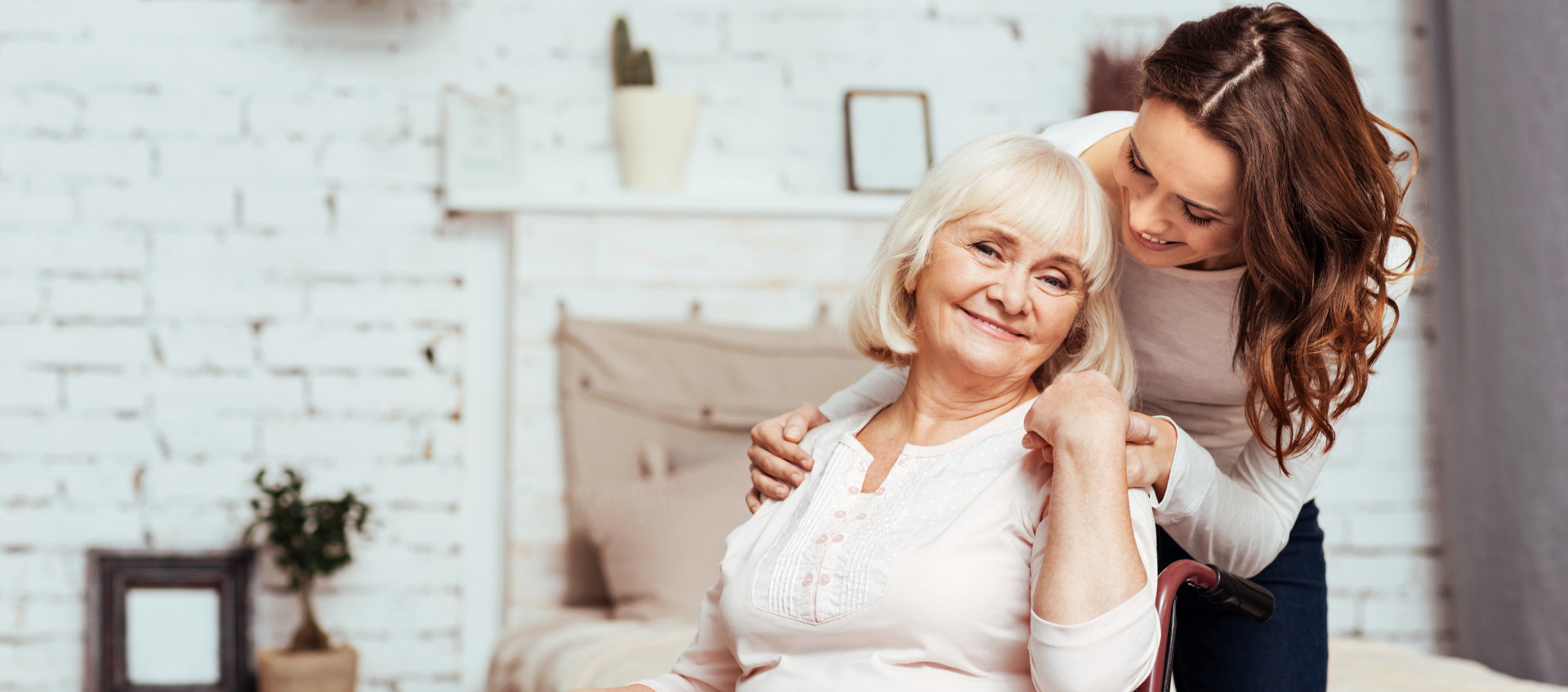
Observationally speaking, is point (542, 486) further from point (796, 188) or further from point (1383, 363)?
point (1383, 363)

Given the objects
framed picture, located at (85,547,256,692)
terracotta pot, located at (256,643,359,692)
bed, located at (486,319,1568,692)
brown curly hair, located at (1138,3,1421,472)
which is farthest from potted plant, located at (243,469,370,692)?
brown curly hair, located at (1138,3,1421,472)

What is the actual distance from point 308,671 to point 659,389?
3.19ft

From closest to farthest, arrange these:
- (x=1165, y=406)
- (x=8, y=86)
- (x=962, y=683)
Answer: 1. (x=962, y=683)
2. (x=1165, y=406)
3. (x=8, y=86)

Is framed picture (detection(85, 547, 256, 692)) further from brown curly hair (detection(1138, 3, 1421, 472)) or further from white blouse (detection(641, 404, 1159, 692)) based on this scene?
brown curly hair (detection(1138, 3, 1421, 472))

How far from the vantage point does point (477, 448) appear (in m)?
2.93

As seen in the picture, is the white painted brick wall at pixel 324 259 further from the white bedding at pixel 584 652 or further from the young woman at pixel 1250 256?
the young woman at pixel 1250 256

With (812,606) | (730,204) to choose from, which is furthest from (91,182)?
(812,606)

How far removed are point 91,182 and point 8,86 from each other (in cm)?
28

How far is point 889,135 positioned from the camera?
2.95 metres

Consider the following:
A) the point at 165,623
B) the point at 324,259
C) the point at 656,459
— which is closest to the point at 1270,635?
the point at 656,459

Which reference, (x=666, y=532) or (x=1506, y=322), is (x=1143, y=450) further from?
(x=1506, y=322)

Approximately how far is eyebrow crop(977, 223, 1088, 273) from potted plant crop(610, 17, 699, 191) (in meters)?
1.63

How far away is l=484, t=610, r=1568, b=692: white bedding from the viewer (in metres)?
1.90

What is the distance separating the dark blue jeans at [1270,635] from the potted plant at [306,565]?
184cm
